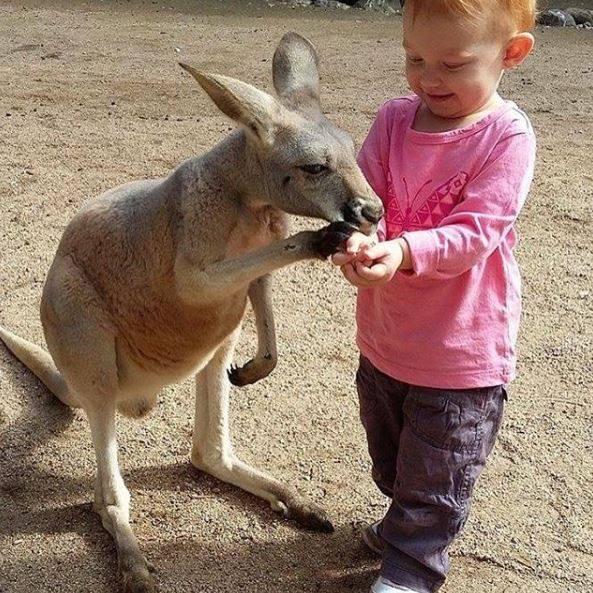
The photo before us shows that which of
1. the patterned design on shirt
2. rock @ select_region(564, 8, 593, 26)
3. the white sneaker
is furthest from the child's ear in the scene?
rock @ select_region(564, 8, 593, 26)

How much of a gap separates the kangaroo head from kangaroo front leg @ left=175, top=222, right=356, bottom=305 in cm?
6

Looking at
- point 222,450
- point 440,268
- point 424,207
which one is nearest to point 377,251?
point 440,268

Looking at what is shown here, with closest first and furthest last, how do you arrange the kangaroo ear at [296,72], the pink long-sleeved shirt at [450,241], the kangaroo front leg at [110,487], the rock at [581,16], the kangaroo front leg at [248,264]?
the pink long-sleeved shirt at [450,241] → the kangaroo front leg at [248,264] → the kangaroo ear at [296,72] → the kangaroo front leg at [110,487] → the rock at [581,16]

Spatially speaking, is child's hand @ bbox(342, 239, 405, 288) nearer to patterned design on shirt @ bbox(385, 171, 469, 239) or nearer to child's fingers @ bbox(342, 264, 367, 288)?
child's fingers @ bbox(342, 264, 367, 288)

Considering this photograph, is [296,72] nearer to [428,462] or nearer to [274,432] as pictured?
[428,462]

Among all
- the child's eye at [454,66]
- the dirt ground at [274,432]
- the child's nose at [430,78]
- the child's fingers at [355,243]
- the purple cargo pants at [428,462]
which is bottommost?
the dirt ground at [274,432]

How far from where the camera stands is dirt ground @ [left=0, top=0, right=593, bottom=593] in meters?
2.47

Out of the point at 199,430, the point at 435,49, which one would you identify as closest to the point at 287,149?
the point at 435,49

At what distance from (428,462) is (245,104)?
3.00 feet

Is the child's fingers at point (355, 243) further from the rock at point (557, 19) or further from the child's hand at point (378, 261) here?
the rock at point (557, 19)

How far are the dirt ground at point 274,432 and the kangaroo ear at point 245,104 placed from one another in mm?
1131

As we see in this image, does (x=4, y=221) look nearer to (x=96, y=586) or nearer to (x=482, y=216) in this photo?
(x=96, y=586)

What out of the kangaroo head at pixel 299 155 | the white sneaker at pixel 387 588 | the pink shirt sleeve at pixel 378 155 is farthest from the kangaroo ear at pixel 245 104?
the white sneaker at pixel 387 588

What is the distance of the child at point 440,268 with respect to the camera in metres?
1.83
